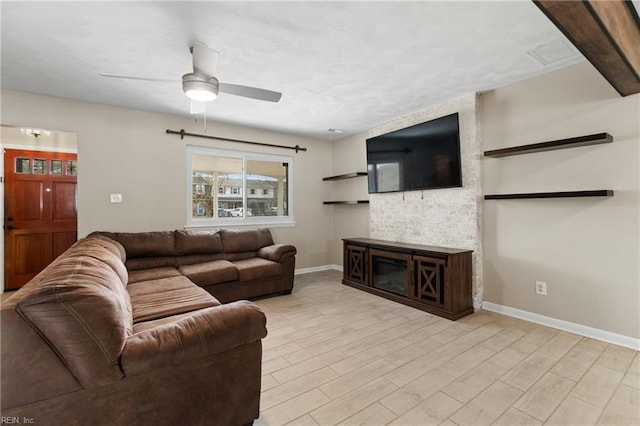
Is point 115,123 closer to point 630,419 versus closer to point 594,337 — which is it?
point 630,419

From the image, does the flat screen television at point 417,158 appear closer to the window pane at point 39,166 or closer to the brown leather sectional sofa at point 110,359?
the brown leather sectional sofa at point 110,359

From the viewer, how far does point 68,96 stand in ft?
11.3

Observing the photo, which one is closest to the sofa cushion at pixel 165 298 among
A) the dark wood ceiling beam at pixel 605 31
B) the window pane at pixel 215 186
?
the window pane at pixel 215 186

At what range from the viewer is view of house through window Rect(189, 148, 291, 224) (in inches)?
178

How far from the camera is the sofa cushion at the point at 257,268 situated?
3.68 m

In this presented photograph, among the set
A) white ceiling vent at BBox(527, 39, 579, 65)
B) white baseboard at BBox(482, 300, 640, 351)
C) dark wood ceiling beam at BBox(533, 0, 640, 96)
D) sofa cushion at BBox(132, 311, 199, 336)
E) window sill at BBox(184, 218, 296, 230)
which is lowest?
white baseboard at BBox(482, 300, 640, 351)

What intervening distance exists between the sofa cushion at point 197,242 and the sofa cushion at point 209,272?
272 millimetres

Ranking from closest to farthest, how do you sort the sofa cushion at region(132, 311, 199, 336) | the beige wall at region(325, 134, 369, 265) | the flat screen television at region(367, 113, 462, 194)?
the sofa cushion at region(132, 311, 199, 336) < the flat screen television at region(367, 113, 462, 194) < the beige wall at region(325, 134, 369, 265)

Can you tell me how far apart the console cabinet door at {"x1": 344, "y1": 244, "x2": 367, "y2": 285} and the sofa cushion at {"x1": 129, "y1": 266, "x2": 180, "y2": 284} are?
95.9 inches

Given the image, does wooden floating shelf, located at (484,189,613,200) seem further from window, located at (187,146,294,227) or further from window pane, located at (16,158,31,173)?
Answer: window pane, located at (16,158,31,173)

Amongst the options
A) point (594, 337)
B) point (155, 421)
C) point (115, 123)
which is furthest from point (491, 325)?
point (115, 123)

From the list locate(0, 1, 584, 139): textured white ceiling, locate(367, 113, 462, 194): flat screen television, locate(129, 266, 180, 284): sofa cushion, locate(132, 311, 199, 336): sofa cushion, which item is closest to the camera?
locate(132, 311, 199, 336): sofa cushion

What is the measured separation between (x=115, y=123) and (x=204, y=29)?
8.16 ft

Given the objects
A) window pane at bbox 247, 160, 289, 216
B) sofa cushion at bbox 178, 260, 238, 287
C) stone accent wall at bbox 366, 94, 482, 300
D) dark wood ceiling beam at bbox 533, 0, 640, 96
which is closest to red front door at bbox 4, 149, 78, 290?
sofa cushion at bbox 178, 260, 238, 287
